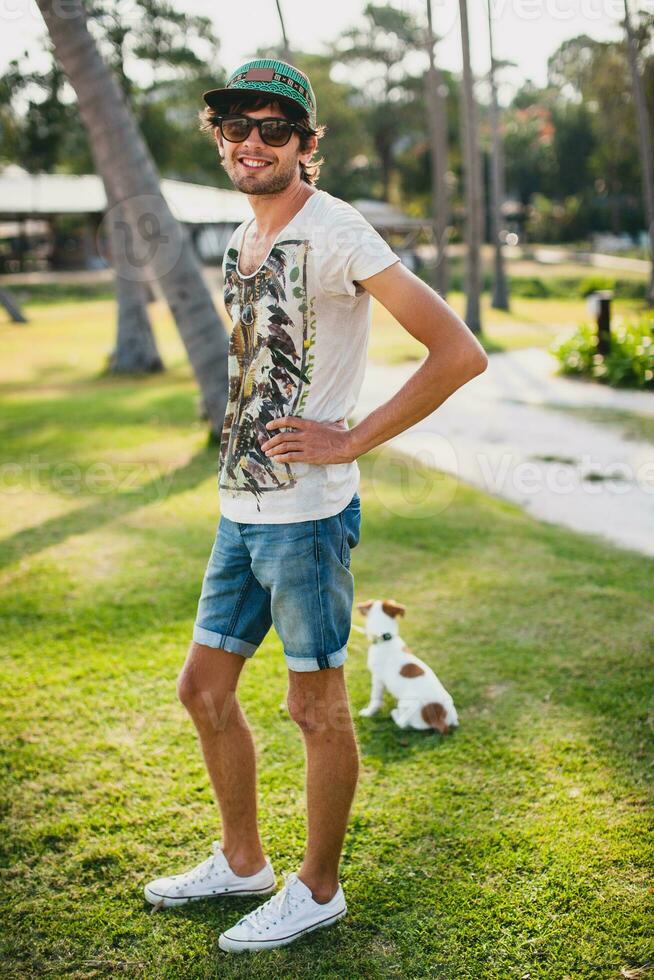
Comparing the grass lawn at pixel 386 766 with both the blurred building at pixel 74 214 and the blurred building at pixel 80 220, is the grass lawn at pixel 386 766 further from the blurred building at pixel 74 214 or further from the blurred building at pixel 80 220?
the blurred building at pixel 74 214

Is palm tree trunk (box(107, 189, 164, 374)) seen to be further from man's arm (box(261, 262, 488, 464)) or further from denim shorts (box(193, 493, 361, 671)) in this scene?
man's arm (box(261, 262, 488, 464))

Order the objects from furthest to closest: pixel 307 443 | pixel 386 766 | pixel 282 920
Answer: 1. pixel 386 766
2. pixel 282 920
3. pixel 307 443

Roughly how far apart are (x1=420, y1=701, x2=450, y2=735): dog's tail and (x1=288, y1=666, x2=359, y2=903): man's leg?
3.57 feet

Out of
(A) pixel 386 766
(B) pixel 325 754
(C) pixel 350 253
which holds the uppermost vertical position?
(C) pixel 350 253

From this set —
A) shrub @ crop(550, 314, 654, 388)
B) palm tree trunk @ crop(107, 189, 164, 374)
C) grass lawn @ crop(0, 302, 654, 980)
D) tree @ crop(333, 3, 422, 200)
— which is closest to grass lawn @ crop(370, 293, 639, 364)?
shrub @ crop(550, 314, 654, 388)

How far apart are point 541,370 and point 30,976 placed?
38.3ft

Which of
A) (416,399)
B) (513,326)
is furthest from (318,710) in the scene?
(513,326)

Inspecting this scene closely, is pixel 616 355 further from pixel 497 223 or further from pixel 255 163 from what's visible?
pixel 497 223

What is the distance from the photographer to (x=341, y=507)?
231cm

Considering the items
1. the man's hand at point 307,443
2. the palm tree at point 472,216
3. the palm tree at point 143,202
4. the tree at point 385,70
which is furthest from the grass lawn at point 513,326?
the tree at point 385,70

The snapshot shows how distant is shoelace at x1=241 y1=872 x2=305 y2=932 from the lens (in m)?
2.44

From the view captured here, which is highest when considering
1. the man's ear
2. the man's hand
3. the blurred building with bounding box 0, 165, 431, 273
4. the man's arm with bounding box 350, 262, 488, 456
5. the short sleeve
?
the blurred building with bounding box 0, 165, 431, 273

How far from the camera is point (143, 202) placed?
24.5 feet

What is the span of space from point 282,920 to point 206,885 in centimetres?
31
